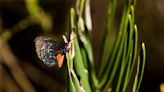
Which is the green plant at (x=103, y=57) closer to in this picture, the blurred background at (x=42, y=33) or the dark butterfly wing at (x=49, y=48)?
the dark butterfly wing at (x=49, y=48)

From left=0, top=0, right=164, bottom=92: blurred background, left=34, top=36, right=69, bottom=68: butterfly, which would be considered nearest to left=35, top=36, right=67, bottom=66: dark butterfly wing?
left=34, top=36, right=69, bottom=68: butterfly

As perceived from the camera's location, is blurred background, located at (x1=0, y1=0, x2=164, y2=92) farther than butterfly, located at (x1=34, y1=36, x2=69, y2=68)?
Yes

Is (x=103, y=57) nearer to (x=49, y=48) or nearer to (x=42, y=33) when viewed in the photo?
(x=49, y=48)

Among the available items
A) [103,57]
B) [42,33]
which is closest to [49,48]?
[103,57]

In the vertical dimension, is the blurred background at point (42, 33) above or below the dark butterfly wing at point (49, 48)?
below

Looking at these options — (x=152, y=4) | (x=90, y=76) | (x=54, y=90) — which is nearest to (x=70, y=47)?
(x=90, y=76)

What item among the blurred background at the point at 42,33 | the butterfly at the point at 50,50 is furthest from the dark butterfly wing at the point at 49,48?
the blurred background at the point at 42,33

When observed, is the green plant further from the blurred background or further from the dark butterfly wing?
the blurred background

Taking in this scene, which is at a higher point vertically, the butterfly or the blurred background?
the butterfly
